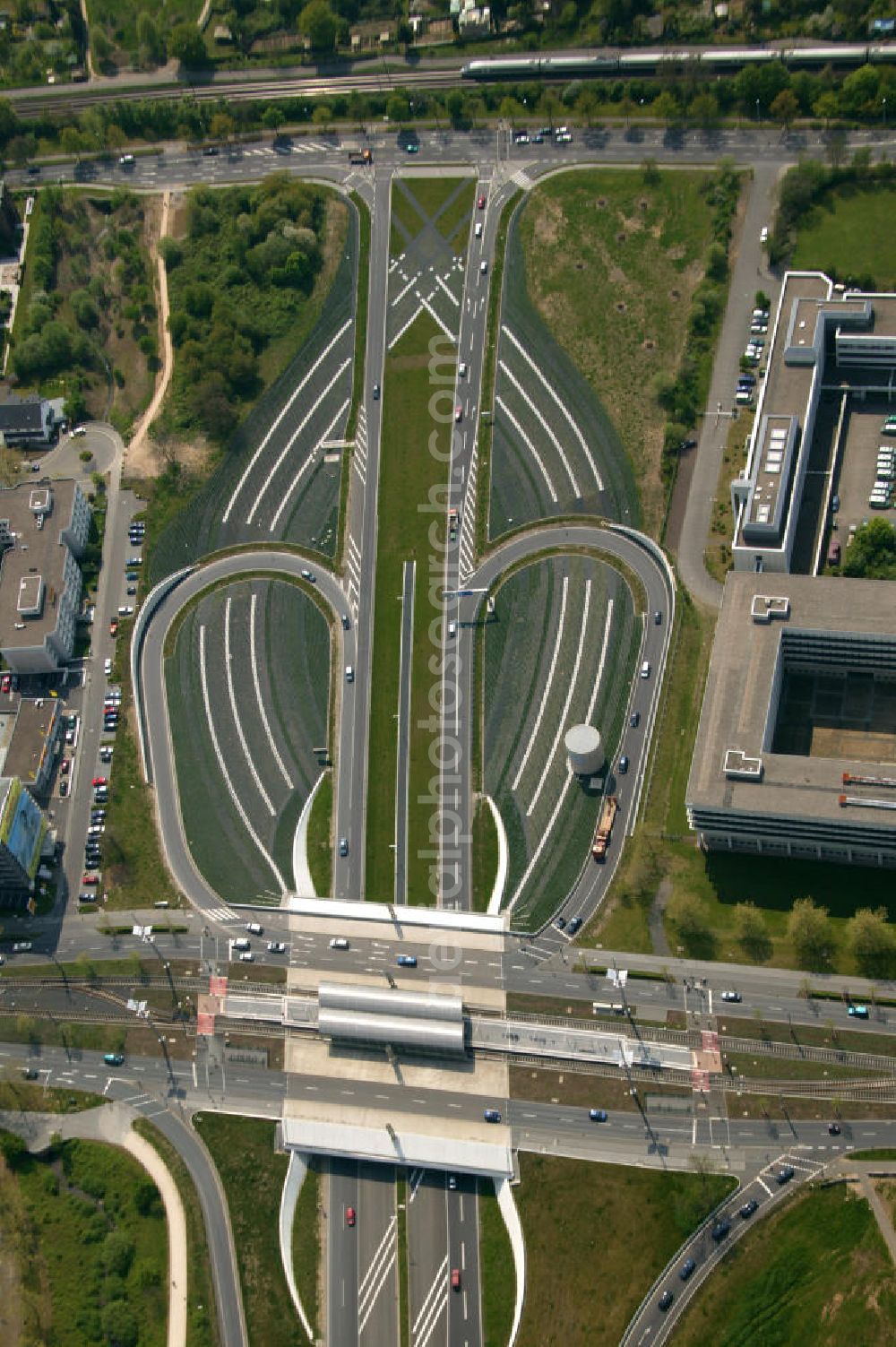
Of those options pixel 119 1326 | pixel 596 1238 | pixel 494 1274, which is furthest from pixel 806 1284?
pixel 119 1326

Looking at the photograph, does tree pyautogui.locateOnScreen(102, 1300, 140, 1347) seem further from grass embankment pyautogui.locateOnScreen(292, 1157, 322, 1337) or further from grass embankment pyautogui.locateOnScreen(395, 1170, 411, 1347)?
grass embankment pyautogui.locateOnScreen(395, 1170, 411, 1347)

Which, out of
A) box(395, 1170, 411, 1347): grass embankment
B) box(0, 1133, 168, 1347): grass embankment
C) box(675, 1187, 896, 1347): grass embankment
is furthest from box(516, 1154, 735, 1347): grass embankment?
box(0, 1133, 168, 1347): grass embankment

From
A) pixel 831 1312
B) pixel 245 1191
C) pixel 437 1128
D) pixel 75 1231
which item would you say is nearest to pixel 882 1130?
pixel 831 1312

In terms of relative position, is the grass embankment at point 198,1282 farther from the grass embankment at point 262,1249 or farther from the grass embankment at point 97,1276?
the grass embankment at point 262,1249

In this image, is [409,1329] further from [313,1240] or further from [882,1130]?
[882,1130]

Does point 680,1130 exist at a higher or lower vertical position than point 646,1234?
higher

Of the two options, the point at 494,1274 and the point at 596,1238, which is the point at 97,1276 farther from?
the point at 596,1238
